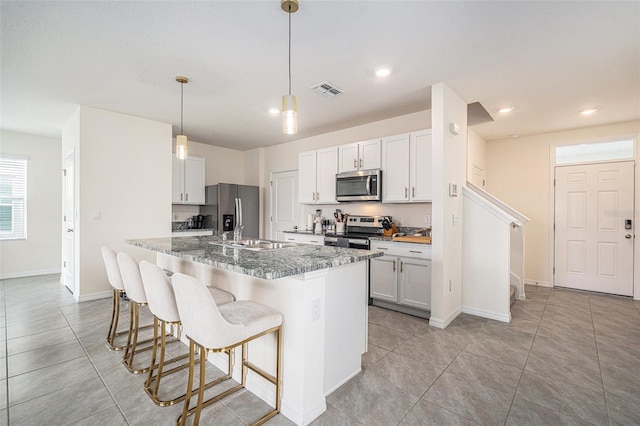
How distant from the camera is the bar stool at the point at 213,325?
5.19ft

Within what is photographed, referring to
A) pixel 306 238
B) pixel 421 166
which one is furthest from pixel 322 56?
pixel 306 238

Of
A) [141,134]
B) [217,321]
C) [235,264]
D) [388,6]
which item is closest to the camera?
[217,321]

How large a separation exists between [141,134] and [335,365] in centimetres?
430

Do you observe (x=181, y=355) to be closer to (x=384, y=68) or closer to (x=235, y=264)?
(x=235, y=264)

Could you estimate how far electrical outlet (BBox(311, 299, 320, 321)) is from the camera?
1.80 m

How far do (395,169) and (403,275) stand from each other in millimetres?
1405

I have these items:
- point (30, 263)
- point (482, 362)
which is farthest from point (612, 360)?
point (30, 263)

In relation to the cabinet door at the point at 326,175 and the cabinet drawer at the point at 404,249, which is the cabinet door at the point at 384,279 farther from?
the cabinet door at the point at 326,175

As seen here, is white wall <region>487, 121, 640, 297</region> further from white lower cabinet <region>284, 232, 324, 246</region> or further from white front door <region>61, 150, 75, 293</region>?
white front door <region>61, 150, 75, 293</region>

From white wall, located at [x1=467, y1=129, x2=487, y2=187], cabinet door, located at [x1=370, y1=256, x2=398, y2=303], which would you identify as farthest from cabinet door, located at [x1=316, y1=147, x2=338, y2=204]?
white wall, located at [x1=467, y1=129, x2=487, y2=187]

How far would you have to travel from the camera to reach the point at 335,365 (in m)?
2.11

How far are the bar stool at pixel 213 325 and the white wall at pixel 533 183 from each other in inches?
206

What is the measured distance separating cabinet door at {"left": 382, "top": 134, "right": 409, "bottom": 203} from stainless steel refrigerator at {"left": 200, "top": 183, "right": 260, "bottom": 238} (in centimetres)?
301

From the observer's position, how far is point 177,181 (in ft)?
18.3
